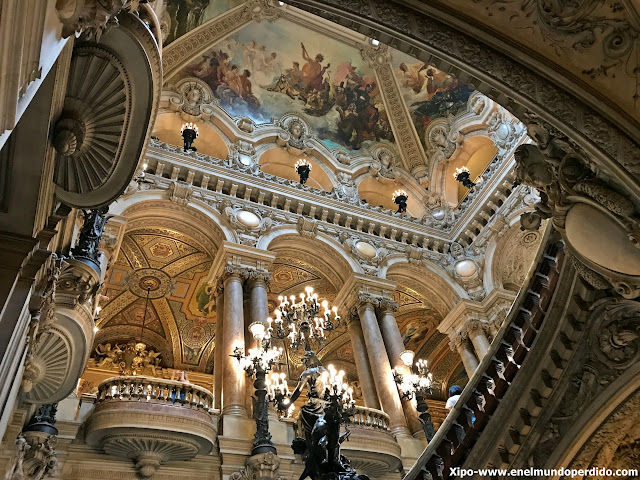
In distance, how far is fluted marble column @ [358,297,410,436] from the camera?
1036 centimetres

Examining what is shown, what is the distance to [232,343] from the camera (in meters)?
9.78

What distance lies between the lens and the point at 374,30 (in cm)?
398

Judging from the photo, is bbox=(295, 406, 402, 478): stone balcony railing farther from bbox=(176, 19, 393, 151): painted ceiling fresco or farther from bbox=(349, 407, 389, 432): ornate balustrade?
bbox=(176, 19, 393, 151): painted ceiling fresco

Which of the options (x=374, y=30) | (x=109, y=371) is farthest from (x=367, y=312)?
(x=374, y=30)

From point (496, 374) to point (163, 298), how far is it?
459 inches

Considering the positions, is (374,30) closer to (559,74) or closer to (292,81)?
(559,74)

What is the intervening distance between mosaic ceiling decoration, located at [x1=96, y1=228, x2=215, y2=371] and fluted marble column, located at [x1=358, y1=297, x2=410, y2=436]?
14.8ft

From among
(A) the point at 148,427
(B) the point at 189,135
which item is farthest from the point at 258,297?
(B) the point at 189,135

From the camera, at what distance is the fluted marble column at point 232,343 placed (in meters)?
8.97

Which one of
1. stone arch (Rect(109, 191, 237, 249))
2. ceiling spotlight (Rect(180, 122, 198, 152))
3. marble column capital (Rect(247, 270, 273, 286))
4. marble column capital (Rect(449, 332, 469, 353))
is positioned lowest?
marble column capital (Rect(449, 332, 469, 353))

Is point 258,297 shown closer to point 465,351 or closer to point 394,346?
point 394,346

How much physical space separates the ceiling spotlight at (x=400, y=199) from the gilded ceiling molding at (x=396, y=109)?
128cm

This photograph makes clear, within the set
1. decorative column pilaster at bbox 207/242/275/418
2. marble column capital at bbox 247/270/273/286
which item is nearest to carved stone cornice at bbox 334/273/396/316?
decorative column pilaster at bbox 207/242/275/418

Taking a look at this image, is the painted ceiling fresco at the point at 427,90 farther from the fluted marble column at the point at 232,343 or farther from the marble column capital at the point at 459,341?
the fluted marble column at the point at 232,343
